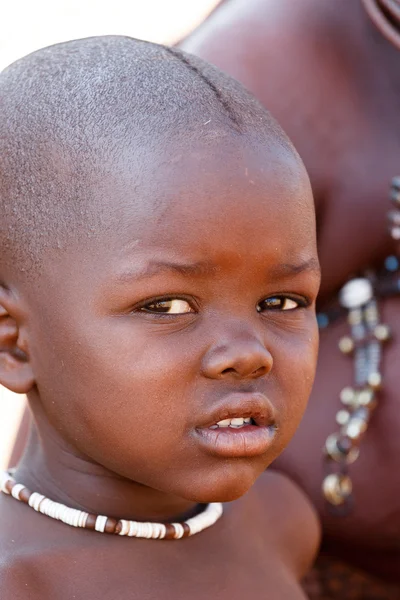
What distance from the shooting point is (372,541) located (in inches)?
73.8

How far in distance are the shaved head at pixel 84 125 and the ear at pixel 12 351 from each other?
48 mm

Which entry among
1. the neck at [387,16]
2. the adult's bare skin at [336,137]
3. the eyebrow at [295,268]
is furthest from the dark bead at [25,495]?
the neck at [387,16]

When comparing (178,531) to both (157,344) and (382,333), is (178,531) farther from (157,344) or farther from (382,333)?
(382,333)

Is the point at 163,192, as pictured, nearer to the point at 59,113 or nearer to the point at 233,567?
the point at 59,113

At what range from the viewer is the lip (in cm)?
133

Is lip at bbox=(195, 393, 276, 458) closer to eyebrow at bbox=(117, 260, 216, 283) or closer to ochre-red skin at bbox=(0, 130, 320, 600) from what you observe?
ochre-red skin at bbox=(0, 130, 320, 600)

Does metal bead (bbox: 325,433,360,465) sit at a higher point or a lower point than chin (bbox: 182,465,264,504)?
lower

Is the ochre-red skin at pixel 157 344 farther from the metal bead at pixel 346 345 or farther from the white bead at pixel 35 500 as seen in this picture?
the metal bead at pixel 346 345

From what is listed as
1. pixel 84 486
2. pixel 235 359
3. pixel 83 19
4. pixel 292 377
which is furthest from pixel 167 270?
pixel 83 19

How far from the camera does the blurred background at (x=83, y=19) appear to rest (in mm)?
3566

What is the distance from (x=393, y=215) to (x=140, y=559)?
29.3 inches

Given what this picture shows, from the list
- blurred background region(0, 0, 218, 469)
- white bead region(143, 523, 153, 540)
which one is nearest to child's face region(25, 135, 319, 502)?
white bead region(143, 523, 153, 540)

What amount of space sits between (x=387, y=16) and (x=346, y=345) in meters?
0.58

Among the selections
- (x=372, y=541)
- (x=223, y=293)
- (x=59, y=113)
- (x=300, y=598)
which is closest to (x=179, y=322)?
(x=223, y=293)
